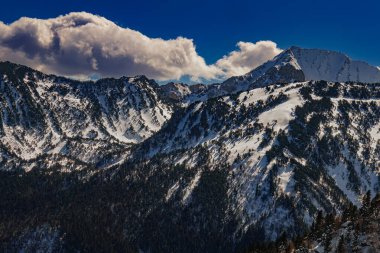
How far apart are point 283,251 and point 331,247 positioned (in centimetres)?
2593

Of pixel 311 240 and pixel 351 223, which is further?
pixel 311 240

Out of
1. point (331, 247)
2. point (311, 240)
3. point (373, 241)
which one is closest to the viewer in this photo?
point (373, 241)

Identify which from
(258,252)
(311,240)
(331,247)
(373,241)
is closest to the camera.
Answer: (373,241)

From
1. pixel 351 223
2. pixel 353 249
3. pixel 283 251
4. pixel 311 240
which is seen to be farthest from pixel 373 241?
pixel 283 251

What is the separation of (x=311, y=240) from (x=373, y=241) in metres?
25.1

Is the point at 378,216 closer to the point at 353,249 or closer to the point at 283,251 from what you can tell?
the point at 353,249

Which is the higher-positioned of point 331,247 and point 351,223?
point 351,223

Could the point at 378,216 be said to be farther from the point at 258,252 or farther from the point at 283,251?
the point at 258,252

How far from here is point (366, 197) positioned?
141m

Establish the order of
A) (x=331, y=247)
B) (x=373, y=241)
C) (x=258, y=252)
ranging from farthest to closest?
(x=258, y=252) → (x=331, y=247) → (x=373, y=241)

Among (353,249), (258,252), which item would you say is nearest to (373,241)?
(353,249)

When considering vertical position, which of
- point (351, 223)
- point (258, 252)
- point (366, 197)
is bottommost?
point (258, 252)

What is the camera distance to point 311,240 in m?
140

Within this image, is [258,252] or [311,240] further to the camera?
[258,252]
